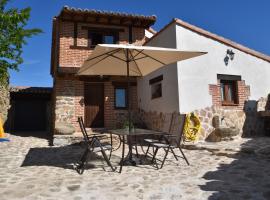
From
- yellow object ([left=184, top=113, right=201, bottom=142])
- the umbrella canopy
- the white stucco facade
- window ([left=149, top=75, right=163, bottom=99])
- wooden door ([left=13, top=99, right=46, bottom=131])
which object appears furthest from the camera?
wooden door ([left=13, top=99, right=46, bottom=131])

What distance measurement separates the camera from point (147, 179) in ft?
14.7

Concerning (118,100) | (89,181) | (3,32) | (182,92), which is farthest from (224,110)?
(3,32)

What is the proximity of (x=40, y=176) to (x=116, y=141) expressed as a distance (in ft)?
15.5

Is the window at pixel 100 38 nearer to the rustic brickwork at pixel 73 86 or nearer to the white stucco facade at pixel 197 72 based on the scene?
the rustic brickwork at pixel 73 86

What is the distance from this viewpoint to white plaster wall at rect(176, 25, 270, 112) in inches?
343

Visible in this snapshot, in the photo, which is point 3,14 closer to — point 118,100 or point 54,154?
point 54,154

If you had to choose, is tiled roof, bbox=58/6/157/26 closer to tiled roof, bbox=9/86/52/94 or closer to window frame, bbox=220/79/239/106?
window frame, bbox=220/79/239/106

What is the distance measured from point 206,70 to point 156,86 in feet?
6.93

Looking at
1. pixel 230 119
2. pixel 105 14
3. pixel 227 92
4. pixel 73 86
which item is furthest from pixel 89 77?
pixel 230 119

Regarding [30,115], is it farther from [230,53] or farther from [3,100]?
[230,53]

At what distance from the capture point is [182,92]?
8594 mm

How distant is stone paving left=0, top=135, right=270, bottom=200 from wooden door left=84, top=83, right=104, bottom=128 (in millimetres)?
4963

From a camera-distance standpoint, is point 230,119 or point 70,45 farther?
Result: point 70,45

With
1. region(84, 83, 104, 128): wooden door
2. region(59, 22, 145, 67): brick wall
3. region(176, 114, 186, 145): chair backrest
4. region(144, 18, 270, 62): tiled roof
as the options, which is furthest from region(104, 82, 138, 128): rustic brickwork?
region(176, 114, 186, 145): chair backrest
